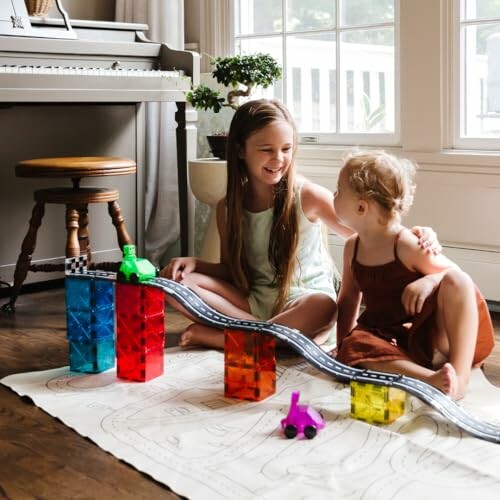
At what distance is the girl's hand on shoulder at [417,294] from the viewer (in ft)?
6.50

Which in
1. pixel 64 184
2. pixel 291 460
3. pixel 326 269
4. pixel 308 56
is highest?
pixel 308 56

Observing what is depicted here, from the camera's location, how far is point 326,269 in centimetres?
254

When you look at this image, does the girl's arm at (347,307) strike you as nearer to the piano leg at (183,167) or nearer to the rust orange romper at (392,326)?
the rust orange romper at (392,326)

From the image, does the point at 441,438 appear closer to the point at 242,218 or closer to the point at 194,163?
the point at 242,218

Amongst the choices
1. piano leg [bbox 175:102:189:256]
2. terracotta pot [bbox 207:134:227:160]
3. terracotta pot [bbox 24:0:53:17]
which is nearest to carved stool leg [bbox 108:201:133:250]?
piano leg [bbox 175:102:189:256]

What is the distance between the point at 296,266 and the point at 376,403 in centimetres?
76

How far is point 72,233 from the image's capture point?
2852mm

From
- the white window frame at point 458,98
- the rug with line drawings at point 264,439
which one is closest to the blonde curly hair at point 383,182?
the rug with line drawings at point 264,439

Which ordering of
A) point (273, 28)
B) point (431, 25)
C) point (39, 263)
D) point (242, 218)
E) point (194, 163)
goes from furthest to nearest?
point (273, 28) < point (39, 263) < point (194, 163) < point (431, 25) < point (242, 218)

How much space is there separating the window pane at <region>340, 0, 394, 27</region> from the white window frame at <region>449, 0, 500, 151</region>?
349mm

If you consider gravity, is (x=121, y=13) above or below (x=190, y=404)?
above

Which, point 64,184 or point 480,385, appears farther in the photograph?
point 64,184

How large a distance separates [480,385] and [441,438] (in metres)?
0.39

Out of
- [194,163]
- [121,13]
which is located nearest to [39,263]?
[194,163]
